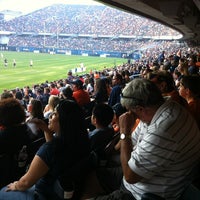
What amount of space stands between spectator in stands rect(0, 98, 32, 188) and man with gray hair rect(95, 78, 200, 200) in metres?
1.21

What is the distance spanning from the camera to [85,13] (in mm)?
90188

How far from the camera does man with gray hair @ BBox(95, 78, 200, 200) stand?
219 cm

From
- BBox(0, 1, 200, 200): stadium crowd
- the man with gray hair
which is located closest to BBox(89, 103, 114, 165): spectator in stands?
BBox(0, 1, 200, 200): stadium crowd

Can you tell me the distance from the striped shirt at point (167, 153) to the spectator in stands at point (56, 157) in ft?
2.19

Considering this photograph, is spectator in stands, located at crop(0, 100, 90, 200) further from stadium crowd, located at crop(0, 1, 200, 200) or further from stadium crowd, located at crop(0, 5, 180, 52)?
stadium crowd, located at crop(0, 5, 180, 52)

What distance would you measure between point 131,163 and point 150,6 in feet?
26.4

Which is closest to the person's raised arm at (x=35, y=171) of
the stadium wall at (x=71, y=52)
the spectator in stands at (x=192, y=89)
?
the spectator in stands at (x=192, y=89)

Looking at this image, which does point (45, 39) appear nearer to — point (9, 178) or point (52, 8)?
point (52, 8)

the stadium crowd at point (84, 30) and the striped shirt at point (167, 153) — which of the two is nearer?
the striped shirt at point (167, 153)

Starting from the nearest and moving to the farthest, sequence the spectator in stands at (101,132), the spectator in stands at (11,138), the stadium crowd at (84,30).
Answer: the spectator in stands at (11,138) → the spectator in stands at (101,132) → the stadium crowd at (84,30)

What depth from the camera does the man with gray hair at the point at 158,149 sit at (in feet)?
7.17

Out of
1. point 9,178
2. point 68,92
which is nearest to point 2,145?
point 9,178

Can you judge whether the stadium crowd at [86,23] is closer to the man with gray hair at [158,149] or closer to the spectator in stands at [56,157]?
the spectator in stands at [56,157]

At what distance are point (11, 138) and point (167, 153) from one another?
1.83m
